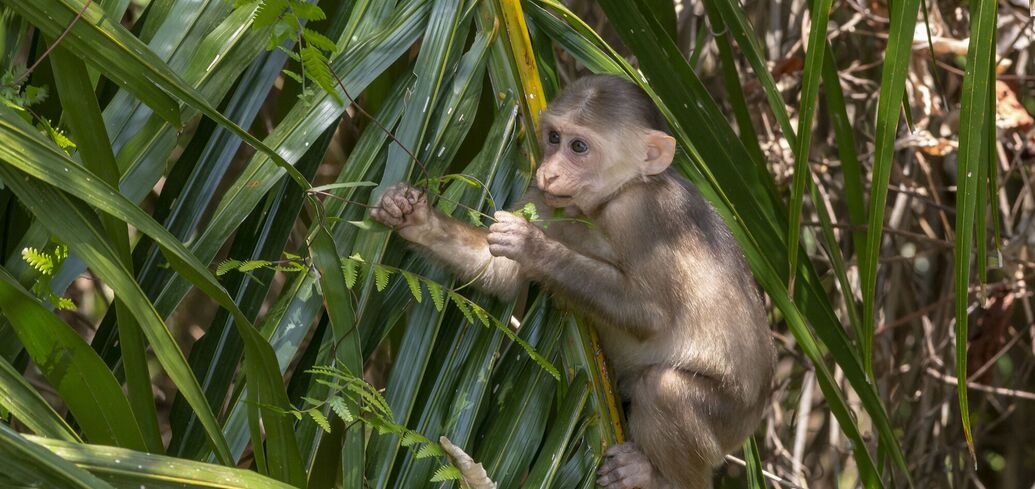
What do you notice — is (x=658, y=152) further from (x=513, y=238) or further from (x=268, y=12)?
(x=268, y=12)

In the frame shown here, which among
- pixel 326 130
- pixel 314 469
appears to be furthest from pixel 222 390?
pixel 326 130

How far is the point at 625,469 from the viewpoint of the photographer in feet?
11.8

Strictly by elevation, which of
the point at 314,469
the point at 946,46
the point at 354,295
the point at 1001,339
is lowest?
the point at 314,469

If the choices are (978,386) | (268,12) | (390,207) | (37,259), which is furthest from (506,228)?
(978,386)

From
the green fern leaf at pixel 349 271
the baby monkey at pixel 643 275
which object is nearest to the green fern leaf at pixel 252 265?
the green fern leaf at pixel 349 271

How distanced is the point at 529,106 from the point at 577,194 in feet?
1.47

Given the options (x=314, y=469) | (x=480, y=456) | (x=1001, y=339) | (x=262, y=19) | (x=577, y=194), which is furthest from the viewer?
(x=1001, y=339)

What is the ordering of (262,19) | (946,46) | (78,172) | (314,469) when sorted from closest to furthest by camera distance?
(78,172), (262,19), (314,469), (946,46)

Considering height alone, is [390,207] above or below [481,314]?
above

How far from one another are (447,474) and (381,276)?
499mm

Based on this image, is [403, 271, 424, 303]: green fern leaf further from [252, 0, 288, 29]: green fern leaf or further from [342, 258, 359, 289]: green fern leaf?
[252, 0, 288, 29]: green fern leaf

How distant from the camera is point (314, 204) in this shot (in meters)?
2.79

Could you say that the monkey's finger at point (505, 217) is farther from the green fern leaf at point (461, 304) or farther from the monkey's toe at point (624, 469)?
the monkey's toe at point (624, 469)

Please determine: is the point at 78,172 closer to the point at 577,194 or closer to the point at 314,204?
the point at 314,204
